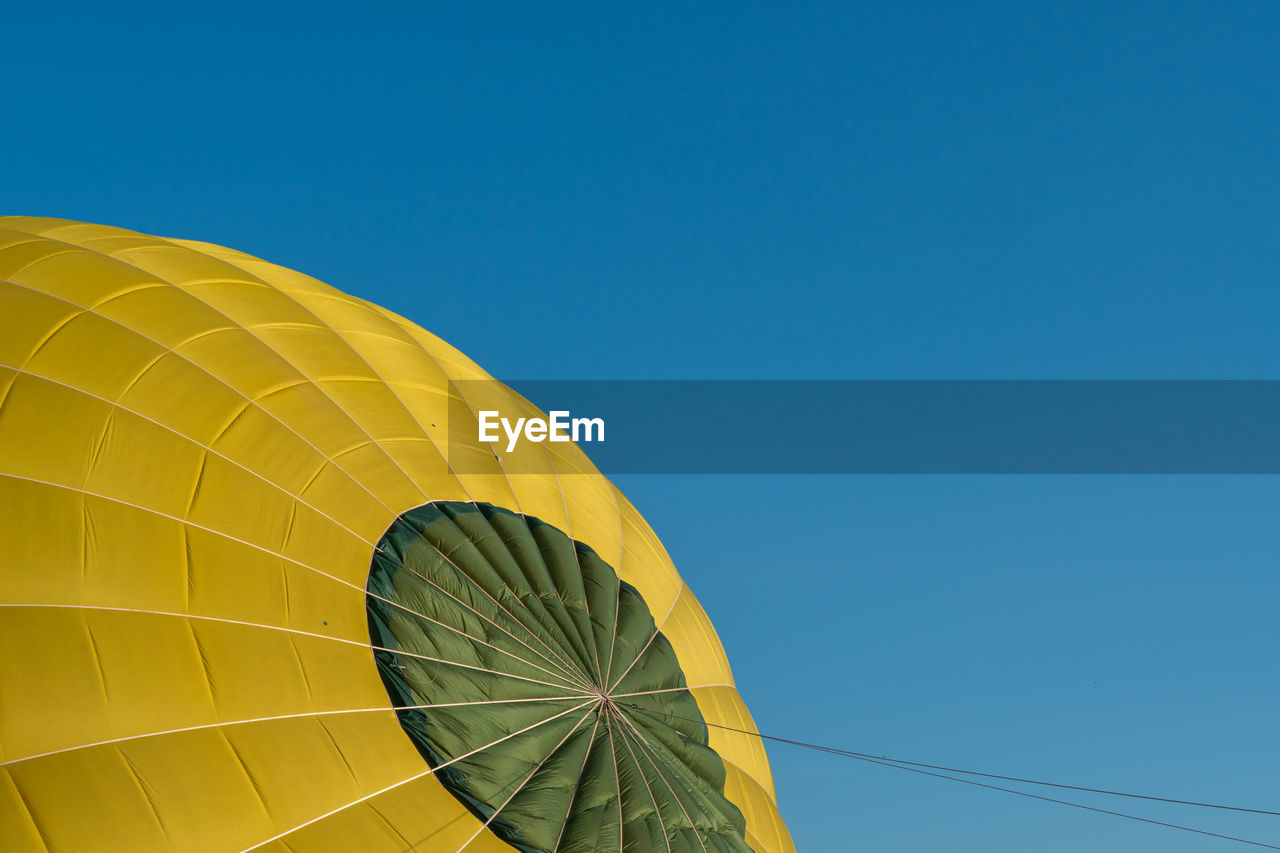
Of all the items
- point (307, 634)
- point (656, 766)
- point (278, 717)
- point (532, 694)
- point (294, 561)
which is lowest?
point (656, 766)

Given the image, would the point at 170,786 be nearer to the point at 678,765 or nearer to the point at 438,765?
the point at 438,765

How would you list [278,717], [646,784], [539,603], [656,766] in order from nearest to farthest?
[278,717], [646,784], [656,766], [539,603]

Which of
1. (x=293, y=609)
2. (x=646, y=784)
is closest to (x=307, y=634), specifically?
(x=293, y=609)

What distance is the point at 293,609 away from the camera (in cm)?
684

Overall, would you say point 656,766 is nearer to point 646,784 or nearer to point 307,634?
point 646,784

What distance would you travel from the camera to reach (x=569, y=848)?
6691 millimetres

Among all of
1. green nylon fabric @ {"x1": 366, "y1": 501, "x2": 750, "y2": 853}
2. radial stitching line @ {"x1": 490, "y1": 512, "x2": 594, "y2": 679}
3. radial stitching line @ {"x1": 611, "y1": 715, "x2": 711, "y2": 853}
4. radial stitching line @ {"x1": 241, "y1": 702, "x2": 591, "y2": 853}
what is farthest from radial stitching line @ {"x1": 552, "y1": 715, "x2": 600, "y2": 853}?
radial stitching line @ {"x1": 490, "y1": 512, "x2": 594, "y2": 679}

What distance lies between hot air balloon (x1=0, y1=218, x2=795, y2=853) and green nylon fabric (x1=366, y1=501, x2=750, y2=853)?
0.05 feet

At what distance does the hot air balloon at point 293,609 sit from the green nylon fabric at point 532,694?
0.7 inches

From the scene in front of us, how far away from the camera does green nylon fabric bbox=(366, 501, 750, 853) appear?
676 centimetres

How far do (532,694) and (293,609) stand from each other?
1.35m

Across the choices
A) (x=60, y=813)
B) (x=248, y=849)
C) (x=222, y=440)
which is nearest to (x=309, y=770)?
(x=248, y=849)

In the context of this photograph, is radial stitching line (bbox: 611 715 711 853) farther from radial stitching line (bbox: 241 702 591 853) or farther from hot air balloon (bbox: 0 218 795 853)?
radial stitching line (bbox: 241 702 591 853)

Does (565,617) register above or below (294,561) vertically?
below
